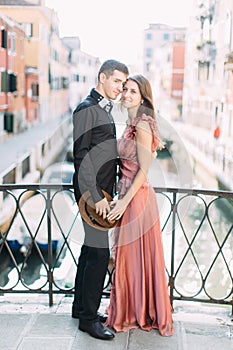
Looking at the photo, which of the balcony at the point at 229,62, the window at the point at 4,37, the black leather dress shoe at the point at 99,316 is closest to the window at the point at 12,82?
the window at the point at 4,37

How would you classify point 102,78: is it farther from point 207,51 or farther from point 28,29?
point 28,29

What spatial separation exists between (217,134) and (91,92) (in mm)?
11639

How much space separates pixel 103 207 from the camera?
1438 mm

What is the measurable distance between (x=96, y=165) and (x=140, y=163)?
5.5 inches

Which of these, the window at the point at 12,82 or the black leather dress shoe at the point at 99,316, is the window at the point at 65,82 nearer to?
the window at the point at 12,82

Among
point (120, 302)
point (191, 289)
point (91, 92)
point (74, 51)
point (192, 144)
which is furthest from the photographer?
point (74, 51)

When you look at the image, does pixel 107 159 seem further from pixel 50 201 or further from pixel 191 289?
pixel 191 289

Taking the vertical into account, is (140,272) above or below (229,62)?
below

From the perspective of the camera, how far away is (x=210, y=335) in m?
1.55

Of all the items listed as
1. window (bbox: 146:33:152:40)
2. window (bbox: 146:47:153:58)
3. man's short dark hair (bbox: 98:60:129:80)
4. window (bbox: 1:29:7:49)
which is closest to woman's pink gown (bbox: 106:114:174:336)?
man's short dark hair (bbox: 98:60:129:80)

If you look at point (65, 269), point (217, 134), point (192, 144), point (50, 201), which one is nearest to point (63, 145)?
point (192, 144)

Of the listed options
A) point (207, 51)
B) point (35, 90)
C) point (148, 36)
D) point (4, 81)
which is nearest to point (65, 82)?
point (35, 90)

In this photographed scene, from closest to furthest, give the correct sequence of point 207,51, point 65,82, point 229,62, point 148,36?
1. point 229,62
2. point 207,51
3. point 65,82
4. point 148,36

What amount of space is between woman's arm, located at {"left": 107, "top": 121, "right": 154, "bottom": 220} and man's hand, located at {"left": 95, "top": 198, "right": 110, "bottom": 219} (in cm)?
2
